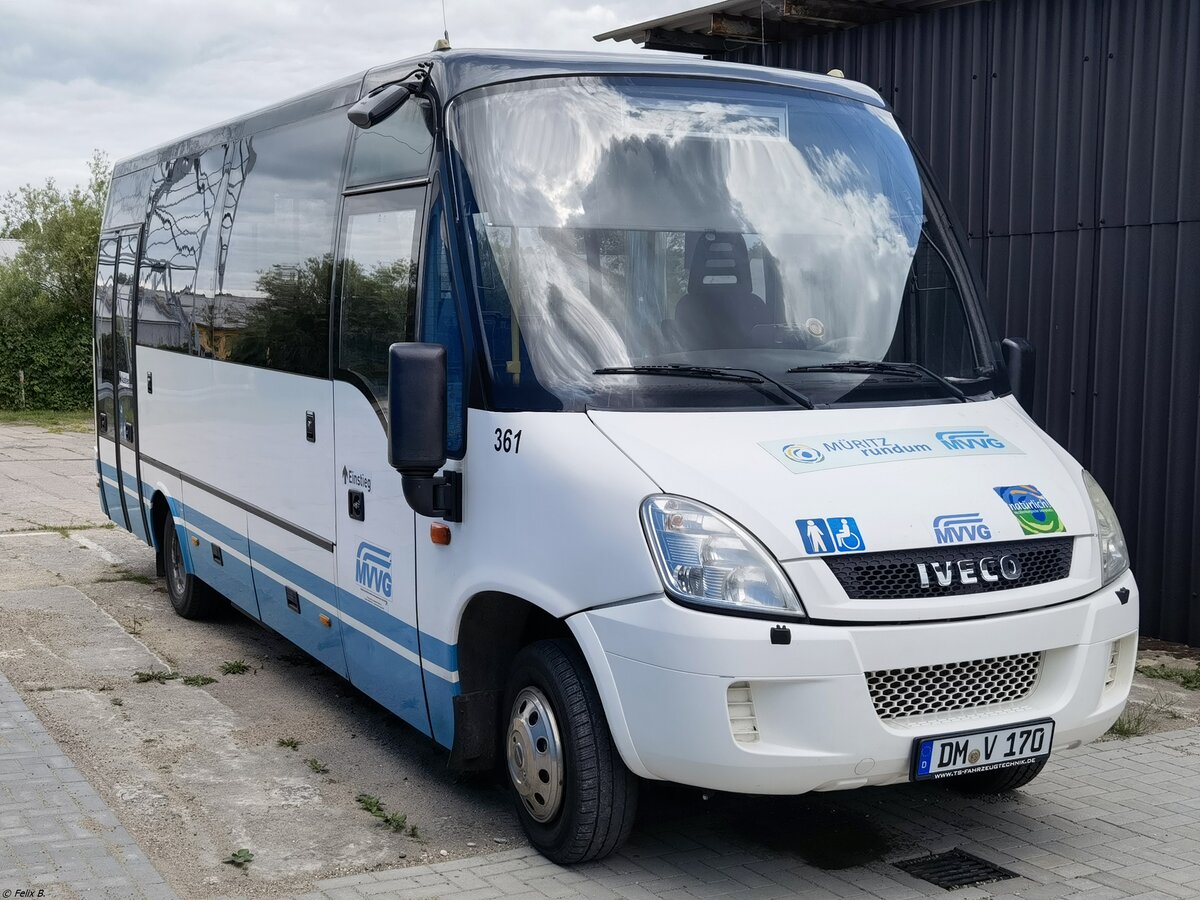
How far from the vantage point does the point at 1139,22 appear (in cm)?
822

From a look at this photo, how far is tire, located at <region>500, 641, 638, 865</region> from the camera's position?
4570 mm

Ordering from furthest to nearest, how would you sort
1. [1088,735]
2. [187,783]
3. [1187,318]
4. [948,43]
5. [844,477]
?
[948,43], [1187,318], [187,783], [1088,735], [844,477]

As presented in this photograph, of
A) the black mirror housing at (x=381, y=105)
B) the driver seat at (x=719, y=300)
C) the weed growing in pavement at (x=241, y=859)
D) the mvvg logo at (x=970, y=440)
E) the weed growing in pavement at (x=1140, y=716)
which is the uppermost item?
the black mirror housing at (x=381, y=105)

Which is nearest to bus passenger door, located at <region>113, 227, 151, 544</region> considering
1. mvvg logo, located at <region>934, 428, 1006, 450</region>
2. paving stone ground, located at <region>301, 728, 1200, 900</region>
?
paving stone ground, located at <region>301, 728, 1200, 900</region>

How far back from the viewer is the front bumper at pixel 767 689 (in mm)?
4129

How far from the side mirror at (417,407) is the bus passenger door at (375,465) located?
2.09 ft

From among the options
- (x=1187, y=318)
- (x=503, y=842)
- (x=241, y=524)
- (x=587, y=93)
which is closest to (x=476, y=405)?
(x=587, y=93)

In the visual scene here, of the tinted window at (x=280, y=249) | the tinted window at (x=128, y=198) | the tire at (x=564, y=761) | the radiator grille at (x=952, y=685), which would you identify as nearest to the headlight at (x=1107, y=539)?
the radiator grille at (x=952, y=685)

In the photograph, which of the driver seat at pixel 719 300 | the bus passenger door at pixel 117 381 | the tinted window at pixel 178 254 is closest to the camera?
the driver seat at pixel 719 300

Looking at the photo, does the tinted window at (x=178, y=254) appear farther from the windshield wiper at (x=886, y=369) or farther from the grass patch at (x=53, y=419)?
the grass patch at (x=53, y=419)

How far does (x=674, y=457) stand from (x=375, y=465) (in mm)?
1720

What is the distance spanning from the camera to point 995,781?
5586mm

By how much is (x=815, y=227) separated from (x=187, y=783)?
11.0 ft

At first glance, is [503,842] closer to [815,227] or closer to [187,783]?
[187,783]
